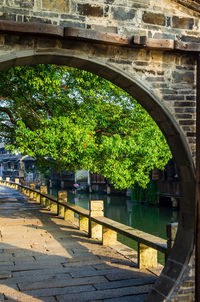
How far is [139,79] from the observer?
4.89m

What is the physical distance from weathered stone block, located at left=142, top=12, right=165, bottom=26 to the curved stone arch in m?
0.90

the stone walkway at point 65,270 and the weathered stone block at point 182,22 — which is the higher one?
the weathered stone block at point 182,22

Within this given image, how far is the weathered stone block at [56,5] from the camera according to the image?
14.9ft

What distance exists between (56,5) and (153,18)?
1.45 metres

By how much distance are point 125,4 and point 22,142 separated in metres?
6.54

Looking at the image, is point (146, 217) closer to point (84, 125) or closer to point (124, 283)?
point (84, 125)

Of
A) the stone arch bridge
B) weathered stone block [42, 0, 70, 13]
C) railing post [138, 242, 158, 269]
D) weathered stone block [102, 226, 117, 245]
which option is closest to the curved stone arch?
the stone arch bridge

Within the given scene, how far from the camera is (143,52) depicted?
4.96m

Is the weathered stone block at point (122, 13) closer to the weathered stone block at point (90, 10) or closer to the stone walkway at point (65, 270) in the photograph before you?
the weathered stone block at point (90, 10)

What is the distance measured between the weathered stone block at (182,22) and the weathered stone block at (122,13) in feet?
2.20

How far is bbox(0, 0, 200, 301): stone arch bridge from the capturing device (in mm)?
4469

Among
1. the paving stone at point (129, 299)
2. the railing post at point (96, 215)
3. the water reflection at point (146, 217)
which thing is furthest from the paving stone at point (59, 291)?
the water reflection at point (146, 217)

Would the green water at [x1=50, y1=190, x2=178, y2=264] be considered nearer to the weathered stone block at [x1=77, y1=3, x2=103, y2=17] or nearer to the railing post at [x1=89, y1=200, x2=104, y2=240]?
the railing post at [x1=89, y1=200, x2=104, y2=240]

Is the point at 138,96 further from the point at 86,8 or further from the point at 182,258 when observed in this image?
the point at 182,258
